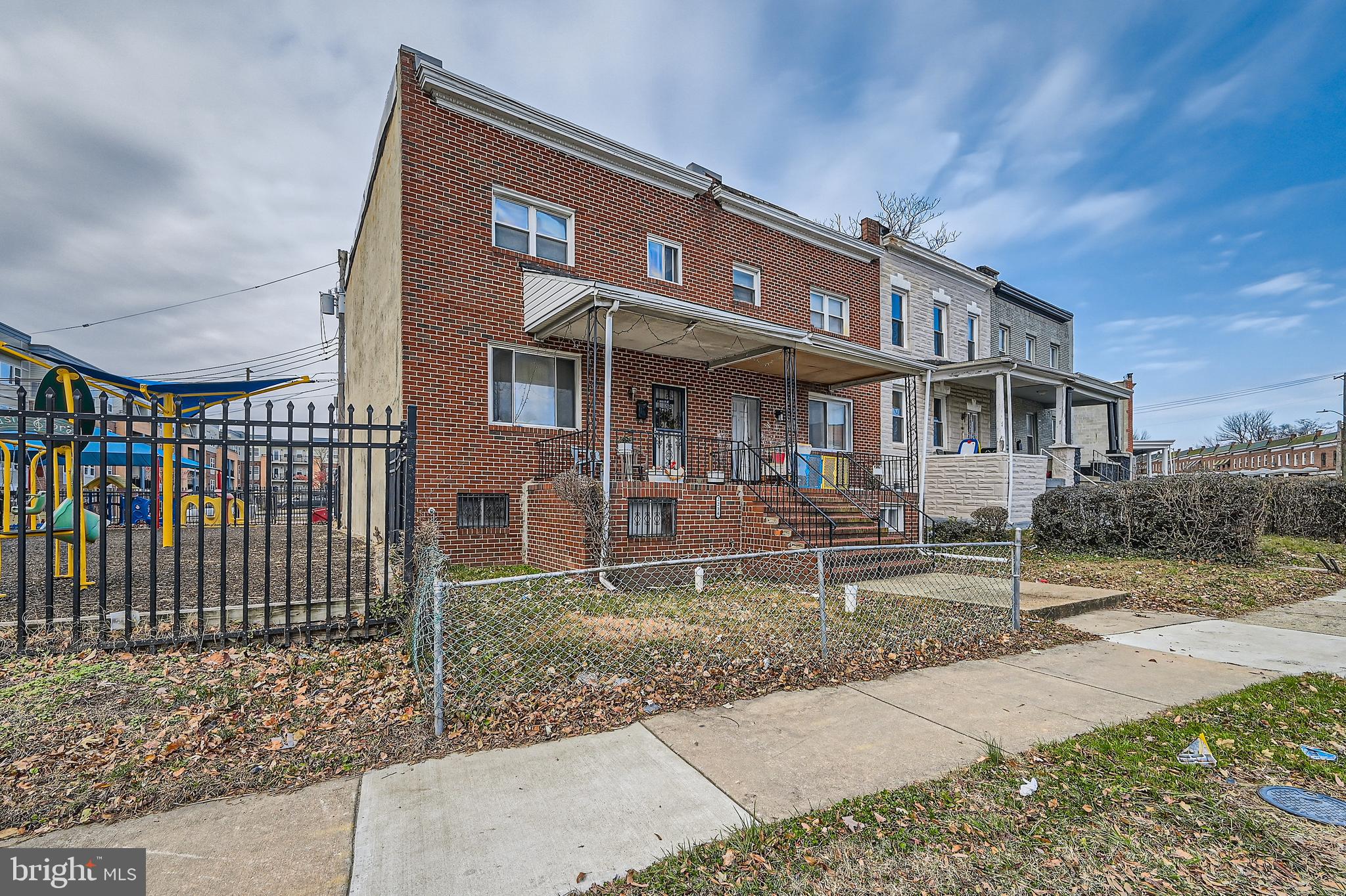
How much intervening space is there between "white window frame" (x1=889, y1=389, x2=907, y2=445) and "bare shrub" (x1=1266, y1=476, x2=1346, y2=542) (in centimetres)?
872

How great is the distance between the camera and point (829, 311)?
1585 centimetres

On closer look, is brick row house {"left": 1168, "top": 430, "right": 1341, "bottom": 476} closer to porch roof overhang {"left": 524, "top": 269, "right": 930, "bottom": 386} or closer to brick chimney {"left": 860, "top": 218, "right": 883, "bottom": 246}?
brick chimney {"left": 860, "top": 218, "right": 883, "bottom": 246}

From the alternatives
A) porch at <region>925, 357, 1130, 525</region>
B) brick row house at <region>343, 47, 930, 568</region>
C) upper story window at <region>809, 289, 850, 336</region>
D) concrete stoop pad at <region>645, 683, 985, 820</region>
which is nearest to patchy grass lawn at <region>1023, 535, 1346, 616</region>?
brick row house at <region>343, 47, 930, 568</region>

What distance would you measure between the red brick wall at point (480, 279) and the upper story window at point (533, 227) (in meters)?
0.17

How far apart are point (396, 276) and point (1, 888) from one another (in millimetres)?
9012

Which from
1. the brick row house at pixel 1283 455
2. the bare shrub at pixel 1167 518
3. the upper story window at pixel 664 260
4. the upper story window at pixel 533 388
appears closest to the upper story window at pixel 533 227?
the upper story window at pixel 664 260

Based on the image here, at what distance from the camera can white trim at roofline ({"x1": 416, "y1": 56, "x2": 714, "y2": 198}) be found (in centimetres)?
988

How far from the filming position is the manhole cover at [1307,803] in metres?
2.84

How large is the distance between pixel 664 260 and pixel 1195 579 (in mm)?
10878

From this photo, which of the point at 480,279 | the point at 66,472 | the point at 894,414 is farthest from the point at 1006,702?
the point at 894,414

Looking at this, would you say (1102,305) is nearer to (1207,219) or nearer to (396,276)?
(1207,219)

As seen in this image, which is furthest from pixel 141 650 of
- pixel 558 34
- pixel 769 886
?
pixel 558 34

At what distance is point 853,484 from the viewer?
47.0 feet

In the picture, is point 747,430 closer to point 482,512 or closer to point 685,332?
point 685,332
